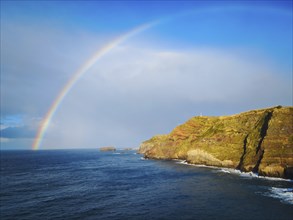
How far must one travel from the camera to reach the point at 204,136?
126500 millimetres

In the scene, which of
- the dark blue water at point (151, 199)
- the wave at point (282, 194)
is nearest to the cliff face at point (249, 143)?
the dark blue water at point (151, 199)

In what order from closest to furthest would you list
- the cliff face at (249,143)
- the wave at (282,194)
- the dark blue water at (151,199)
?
the dark blue water at (151,199)
the wave at (282,194)
the cliff face at (249,143)

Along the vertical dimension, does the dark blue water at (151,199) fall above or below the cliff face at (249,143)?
below

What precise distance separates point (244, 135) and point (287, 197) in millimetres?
59612

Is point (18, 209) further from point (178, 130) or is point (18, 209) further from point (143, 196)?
point (178, 130)

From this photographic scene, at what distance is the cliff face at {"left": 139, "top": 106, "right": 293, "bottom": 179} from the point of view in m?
78.3

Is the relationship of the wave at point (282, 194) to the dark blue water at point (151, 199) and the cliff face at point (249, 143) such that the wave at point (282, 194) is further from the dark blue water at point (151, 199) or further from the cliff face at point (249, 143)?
the cliff face at point (249, 143)

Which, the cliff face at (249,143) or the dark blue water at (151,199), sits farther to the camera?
the cliff face at (249,143)

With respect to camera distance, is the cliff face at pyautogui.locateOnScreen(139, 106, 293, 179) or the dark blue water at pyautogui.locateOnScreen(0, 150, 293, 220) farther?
the cliff face at pyautogui.locateOnScreen(139, 106, 293, 179)

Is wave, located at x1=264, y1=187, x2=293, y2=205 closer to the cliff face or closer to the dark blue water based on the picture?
the dark blue water

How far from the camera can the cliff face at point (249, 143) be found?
78312mm

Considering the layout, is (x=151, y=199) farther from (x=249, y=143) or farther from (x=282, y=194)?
(x=249, y=143)

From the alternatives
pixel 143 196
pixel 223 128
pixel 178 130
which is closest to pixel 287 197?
pixel 143 196

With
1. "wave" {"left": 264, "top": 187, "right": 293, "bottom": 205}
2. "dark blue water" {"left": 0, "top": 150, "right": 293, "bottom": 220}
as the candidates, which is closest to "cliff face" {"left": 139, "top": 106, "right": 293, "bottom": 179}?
"dark blue water" {"left": 0, "top": 150, "right": 293, "bottom": 220}
